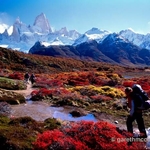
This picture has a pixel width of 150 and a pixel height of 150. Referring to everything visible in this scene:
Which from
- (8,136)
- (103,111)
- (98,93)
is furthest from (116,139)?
(98,93)

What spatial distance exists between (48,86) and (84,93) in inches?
465

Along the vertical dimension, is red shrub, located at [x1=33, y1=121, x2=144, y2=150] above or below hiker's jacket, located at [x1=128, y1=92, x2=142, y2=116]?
below

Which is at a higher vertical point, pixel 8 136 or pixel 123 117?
pixel 8 136

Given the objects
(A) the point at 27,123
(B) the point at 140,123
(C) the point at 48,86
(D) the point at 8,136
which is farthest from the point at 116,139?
(C) the point at 48,86

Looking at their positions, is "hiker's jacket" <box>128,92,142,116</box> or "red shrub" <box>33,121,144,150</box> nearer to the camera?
"red shrub" <box>33,121,144,150</box>

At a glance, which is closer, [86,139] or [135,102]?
[86,139]

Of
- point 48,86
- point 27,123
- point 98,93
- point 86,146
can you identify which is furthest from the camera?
point 48,86

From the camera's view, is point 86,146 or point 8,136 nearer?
point 86,146

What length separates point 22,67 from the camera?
100375 mm

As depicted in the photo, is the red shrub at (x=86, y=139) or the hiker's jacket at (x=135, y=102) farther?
the hiker's jacket at (x=135, y=102)

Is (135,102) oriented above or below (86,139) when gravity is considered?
above

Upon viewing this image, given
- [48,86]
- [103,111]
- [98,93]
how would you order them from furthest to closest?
[48,86]
[98,93]
[103,111]

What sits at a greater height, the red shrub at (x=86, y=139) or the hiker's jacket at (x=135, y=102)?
the hiker's jacket at (x=135, y=102)

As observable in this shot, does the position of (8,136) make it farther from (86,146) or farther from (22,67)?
(22,67)
